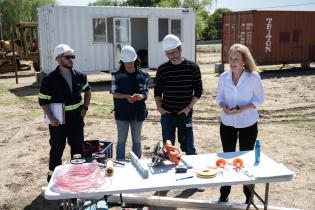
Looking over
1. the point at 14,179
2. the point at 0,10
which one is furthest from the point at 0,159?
the point at 0,10

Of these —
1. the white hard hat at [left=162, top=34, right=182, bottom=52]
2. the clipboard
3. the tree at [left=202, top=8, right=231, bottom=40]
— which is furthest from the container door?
the tree at [left=202, top=8, right=231, bottom=40]

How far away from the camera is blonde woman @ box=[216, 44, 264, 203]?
4117mm

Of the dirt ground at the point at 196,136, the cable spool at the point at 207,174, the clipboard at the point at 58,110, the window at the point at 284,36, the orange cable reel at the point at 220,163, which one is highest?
the window at the point at 284,36

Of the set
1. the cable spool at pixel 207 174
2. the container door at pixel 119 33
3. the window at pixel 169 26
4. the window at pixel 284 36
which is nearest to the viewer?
the cable spool at pixel 207 174

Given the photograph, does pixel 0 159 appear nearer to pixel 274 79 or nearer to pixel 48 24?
pixel 48 24

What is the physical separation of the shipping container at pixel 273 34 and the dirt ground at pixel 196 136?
388 centimetres

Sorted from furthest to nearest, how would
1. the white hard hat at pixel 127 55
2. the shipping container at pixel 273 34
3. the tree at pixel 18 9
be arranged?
1. the tree at pixel 18 9
2. the shipping container at pixel 273 34
3. the white hard hat at pixel 127 55

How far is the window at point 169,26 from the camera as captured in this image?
15.0 metres

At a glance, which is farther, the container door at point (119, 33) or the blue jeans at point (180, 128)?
the container door at point (119, 33)

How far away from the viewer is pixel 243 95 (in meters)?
4.20

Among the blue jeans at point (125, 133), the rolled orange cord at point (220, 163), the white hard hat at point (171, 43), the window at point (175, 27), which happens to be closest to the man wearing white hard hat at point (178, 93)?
the white hard hat at point (171, 43)

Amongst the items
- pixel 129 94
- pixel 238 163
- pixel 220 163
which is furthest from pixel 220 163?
pixel 129 94

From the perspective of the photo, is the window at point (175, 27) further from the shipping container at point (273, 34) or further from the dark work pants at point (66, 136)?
the dark work pants at point (66, 136)

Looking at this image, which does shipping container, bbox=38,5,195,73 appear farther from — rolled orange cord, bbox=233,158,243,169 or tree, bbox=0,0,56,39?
tree, bbox=0,0,56,39
